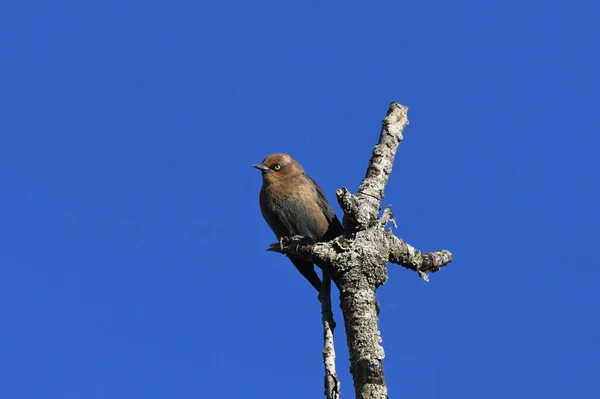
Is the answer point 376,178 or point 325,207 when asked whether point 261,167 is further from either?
point 376,178

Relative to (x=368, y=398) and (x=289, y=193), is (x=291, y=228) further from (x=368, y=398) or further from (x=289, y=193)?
(x=368, y=398)

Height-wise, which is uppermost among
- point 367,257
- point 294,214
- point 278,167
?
point 278,167

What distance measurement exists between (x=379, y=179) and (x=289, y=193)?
335 centimetres

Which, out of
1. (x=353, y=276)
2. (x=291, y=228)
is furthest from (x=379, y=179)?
(x=291, y=228)

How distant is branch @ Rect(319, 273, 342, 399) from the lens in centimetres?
473

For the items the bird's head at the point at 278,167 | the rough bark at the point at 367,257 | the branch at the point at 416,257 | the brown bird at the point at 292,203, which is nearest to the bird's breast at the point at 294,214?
the brown bird at the point at 292,203

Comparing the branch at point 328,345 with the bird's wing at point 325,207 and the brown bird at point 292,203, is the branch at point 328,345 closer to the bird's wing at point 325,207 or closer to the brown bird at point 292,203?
the brown bird at point 292,203

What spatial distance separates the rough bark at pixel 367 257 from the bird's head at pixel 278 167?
3.16m

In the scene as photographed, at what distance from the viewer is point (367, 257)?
528 cm

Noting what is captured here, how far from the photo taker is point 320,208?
8.99 meters

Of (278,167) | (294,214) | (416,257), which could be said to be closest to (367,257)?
(416,257)

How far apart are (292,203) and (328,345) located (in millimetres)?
4012

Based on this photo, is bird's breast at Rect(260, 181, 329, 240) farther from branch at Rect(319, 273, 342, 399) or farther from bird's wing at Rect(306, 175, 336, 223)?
branch at Rect(319, 273, 342, 399)

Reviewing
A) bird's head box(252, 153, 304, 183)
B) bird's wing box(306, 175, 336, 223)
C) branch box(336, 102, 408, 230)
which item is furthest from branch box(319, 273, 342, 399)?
bird's head box(252, 153, 304, 183)
